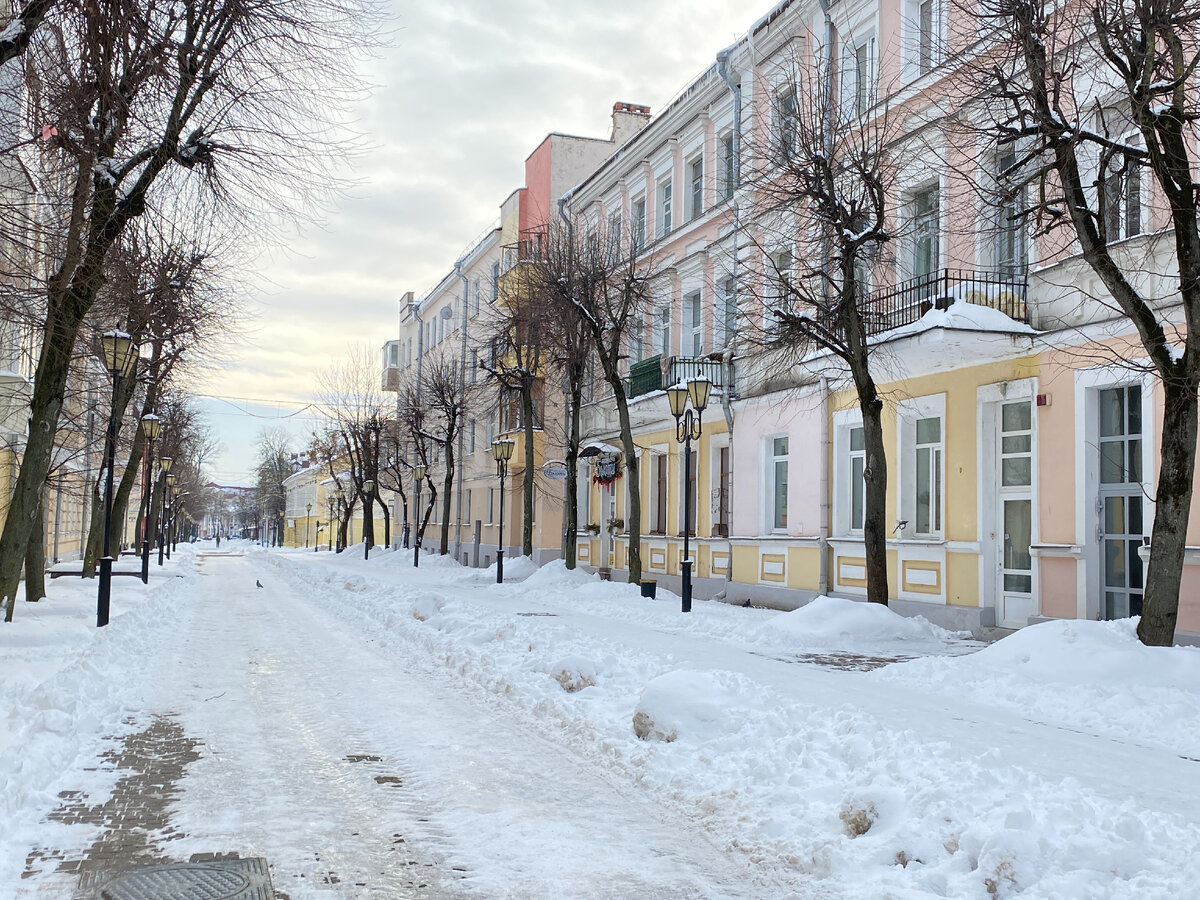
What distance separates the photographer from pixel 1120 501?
13227mm

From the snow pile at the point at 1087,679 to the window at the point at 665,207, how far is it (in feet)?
58.7

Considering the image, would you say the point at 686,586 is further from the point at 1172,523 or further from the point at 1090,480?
the point at 1172,523

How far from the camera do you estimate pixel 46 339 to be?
11234 mm

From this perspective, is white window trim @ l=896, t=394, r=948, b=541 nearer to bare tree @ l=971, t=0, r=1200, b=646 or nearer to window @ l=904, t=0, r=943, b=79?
window @ l=904, t=0, r=943, b=79

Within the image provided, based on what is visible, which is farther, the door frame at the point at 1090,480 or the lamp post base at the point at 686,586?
the lamp post base at the point at 686,586

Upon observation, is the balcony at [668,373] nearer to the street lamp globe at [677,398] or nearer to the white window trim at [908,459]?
the street lamp globe at [677,398]

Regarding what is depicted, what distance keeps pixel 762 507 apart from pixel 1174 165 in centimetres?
1252

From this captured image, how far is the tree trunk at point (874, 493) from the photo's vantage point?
46.4 feet

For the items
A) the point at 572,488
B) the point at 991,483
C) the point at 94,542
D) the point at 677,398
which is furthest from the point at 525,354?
the point at 991,483

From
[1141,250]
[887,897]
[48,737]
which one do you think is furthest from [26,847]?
[1141,250]

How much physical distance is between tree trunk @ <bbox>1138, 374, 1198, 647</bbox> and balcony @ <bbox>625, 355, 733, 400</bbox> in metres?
10.1

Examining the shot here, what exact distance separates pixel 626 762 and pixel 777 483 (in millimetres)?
14850

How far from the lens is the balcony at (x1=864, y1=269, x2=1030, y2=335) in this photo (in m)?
14.4

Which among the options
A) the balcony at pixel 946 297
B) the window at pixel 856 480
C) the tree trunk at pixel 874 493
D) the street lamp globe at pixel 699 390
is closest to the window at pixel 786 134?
the balcony at pixel 946 297
